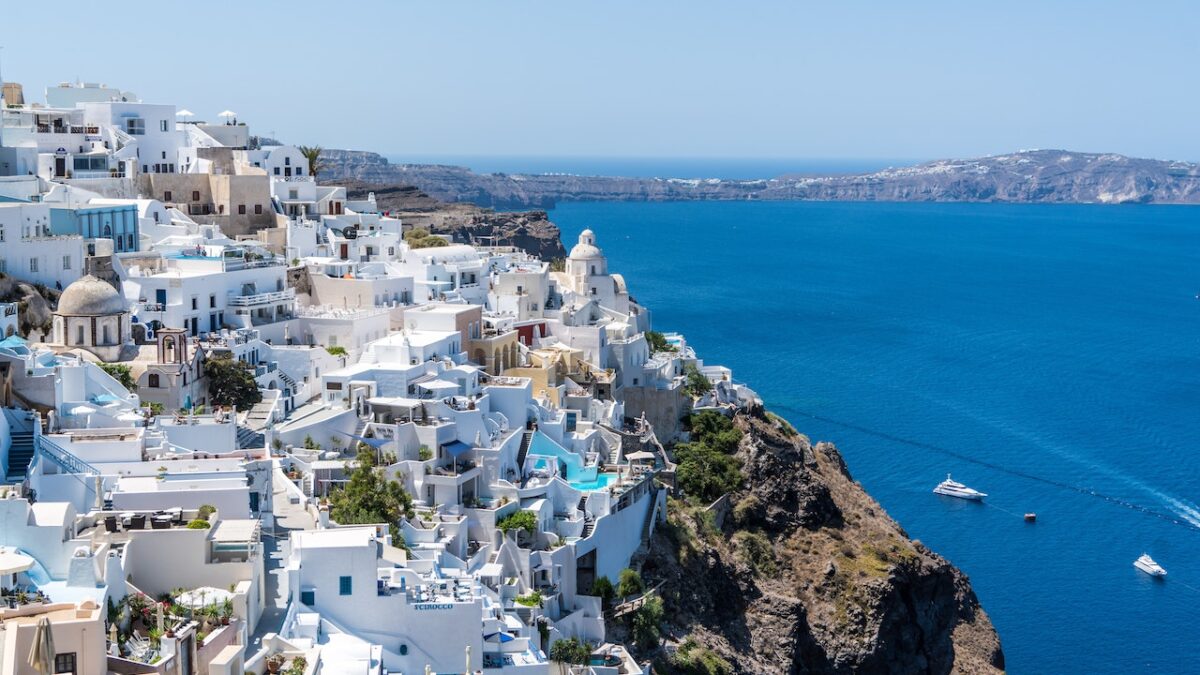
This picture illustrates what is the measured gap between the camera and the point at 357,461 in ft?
102

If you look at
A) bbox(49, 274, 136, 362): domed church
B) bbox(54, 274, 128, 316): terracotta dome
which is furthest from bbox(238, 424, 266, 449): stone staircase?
bbox(54, 274, 128, 316): terracotta dome

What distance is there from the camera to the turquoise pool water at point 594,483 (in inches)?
1359

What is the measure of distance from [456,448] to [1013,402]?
5224cm

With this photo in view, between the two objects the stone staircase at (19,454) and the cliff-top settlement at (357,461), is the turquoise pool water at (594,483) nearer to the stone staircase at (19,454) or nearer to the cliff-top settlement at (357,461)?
the cliff-top settlement at (357,461)

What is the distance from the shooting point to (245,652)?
807 inches

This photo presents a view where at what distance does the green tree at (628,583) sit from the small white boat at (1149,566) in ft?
89.7

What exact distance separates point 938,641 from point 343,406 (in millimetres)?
18513

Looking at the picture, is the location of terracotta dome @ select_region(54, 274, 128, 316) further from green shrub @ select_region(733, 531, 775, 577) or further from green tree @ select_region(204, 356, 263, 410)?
green shrub @ select_region(733, 531, 775, 577)

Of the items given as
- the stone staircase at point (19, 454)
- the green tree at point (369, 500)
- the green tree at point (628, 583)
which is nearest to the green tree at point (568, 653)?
the green tree at point (369, 500)

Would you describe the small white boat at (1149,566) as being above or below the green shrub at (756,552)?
below

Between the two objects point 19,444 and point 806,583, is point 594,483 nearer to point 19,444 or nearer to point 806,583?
point 806,583

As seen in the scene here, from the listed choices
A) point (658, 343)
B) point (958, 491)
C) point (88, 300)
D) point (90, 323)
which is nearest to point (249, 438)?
point (90, 323)

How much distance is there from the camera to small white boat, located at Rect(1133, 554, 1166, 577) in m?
54.0

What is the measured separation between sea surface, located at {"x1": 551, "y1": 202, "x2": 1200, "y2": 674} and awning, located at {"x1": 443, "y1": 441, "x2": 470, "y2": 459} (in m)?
20.8
